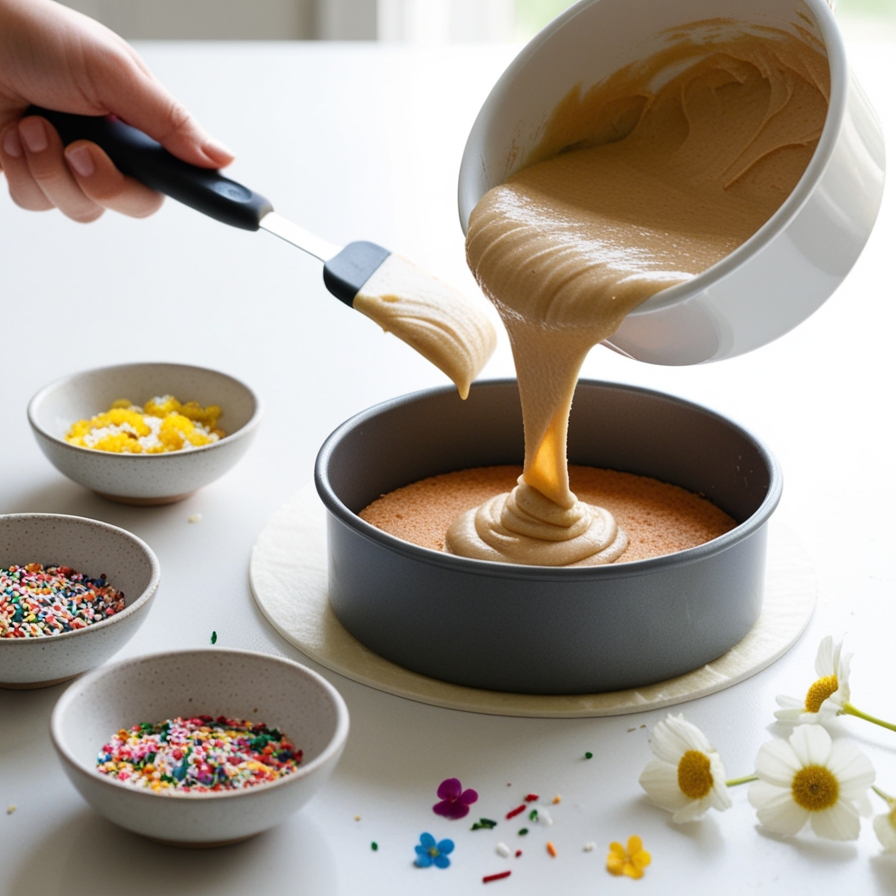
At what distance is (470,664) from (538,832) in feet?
0.75

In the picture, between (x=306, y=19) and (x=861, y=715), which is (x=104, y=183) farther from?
(x=306, y=19)

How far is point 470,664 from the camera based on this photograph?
52.3 inches

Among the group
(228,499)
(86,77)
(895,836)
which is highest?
(86,77)

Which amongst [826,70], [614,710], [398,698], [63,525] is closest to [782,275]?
[826,70]

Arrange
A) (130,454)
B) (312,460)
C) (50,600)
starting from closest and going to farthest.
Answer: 1. (50,600)
2. (130,454)
3. (312,460)

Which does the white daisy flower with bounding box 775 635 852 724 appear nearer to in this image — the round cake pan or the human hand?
the round cake pan

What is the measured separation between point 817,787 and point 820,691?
0.17 metres

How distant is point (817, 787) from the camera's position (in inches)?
43.6

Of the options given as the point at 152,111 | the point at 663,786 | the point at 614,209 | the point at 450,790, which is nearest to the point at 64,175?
the point at 152,111

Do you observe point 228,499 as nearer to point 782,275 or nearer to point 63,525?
point 63,525

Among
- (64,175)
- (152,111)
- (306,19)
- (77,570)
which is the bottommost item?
(306,19)

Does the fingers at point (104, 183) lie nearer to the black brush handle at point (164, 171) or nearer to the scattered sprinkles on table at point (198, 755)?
the black brush handle at point (164, 171)

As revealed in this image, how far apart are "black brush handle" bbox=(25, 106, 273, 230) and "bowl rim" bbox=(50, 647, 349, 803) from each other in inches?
24.1

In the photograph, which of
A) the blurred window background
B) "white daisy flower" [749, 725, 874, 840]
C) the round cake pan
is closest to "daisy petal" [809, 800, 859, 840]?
"white daisy flower" [749, 725, 874, 840]
